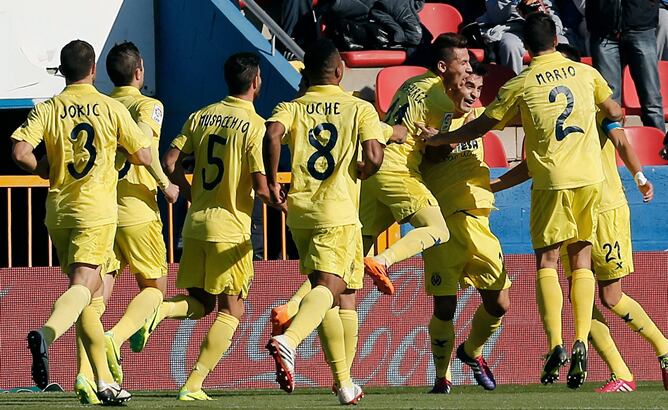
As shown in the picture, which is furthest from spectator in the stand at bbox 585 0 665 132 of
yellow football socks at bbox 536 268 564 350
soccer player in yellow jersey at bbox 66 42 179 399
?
soccer player in yellow jersey at bbox 66 42 179 399

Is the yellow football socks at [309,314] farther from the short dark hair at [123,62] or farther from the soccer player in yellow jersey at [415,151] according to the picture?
the short dark hair at [123,62]

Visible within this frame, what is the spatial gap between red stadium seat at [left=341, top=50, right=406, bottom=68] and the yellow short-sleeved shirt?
444 cm

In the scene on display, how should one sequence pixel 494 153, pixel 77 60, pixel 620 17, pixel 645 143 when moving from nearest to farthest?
1. pixel 77 60
2. pixel 494 153
3. pixel 645 143
4. pixel 620 17

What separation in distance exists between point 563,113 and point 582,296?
1.11 meters

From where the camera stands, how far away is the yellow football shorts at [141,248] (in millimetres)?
9734

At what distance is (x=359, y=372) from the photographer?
11883 mm

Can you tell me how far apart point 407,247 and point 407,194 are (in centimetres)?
51

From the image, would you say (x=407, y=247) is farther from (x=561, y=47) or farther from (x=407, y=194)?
(x=561, y=47)

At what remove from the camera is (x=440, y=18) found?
1554 centimetres

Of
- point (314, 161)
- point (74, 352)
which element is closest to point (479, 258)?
point (314, 161)

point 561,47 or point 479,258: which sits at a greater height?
point 561,47

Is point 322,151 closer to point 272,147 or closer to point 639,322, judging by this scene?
point 272,147

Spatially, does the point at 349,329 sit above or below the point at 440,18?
below

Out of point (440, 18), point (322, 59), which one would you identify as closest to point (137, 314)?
point (322, 59)
